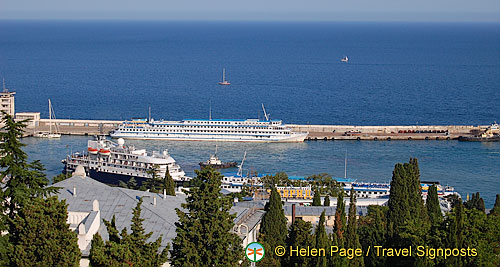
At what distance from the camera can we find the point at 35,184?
16984 mm

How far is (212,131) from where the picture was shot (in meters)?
51.4

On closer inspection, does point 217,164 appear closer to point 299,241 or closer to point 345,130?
point 345,130

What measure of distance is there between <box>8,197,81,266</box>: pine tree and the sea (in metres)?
24.5

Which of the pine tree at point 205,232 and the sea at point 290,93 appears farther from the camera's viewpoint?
the sea at point 290,93

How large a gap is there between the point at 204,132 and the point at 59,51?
7942 cm

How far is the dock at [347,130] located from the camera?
51469mm

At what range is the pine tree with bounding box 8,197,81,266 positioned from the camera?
14586 mm

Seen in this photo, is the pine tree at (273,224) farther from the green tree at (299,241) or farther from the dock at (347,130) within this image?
the dock at (347,130)

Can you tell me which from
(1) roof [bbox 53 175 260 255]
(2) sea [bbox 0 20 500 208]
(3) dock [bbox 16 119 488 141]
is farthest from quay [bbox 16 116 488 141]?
(1) roof [bbox 53 175 260 255]

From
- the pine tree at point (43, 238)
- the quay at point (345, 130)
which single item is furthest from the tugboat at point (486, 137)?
the pine tree at point (43, 238)

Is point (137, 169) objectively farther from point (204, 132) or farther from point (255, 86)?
point (255, 86)

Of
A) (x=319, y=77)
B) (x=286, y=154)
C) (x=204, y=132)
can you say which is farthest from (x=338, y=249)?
(x=319, y=77)

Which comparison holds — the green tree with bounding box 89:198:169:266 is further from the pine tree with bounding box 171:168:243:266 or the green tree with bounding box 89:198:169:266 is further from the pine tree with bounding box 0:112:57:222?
the pine tree with bounding box 0:112:57:222

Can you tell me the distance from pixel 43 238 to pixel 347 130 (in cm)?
3979
